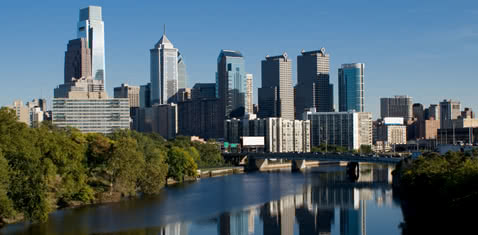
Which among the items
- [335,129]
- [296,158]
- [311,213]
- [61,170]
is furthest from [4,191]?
[335,129]

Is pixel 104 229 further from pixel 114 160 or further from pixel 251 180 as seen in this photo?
pixel 251 180

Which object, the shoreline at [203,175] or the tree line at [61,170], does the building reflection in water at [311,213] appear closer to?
the tree line at [61,170]

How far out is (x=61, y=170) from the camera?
171 feet

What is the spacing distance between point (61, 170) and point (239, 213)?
14495 mm

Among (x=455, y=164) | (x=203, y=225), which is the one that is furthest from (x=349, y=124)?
(x=203, y=225)

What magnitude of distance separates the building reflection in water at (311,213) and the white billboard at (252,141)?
8120cm

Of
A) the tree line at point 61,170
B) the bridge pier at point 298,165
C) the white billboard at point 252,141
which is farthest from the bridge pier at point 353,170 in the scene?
the white billboard at point 252,141

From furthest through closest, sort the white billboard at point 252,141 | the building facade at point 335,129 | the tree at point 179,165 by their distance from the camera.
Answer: the building facade at point 335,129
the white billboard at point 252,141
the tree at point 179,165

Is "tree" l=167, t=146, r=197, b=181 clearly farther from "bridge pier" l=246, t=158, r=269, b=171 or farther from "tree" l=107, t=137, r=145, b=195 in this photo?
"bridge pier" l=246, t=158, r=269, b=171

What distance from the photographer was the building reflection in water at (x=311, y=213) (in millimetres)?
47531

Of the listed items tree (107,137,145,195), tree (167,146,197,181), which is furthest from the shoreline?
tree (107,137,145,195)

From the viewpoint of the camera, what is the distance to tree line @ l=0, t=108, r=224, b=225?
43.4m

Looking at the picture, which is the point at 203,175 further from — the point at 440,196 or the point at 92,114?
the point at 92,114

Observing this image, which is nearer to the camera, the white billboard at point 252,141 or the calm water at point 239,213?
the calm water at point 239,213
